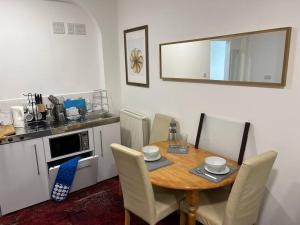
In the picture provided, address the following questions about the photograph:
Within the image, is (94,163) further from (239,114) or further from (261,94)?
(261,94)

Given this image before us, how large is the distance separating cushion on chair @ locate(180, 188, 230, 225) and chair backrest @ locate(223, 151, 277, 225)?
0.10 metres

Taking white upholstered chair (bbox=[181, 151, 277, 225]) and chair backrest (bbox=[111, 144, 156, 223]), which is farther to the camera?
chair backrest (bbox=[111, 144, 156, 223])

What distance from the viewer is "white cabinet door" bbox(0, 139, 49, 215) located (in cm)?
231

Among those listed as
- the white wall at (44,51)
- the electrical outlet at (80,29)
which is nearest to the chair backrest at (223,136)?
the white wall at (44,51)

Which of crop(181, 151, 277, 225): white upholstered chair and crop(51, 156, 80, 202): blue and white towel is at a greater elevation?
crop(181, 151, 277, 225): white upholstered chair

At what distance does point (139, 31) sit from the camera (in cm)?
288

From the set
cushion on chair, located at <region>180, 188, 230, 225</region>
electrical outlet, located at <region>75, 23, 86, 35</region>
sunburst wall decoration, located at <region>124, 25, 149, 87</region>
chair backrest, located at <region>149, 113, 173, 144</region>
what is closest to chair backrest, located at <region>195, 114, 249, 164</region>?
cushion on chair, located at <region>180, 188, 230, 225</region>

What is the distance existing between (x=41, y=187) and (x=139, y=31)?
7.01ft

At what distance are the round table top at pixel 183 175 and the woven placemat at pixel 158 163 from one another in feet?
0.11

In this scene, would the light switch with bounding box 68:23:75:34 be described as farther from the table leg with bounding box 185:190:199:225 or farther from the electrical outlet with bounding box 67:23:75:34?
the table leg with bounding box 185:190:199:225

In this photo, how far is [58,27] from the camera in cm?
294

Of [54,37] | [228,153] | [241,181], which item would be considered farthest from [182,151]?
[54,37]

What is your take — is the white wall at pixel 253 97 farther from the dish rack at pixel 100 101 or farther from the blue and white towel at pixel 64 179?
the blue and white towel at pixel 64 179

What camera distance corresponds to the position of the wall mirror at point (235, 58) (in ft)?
5.30
